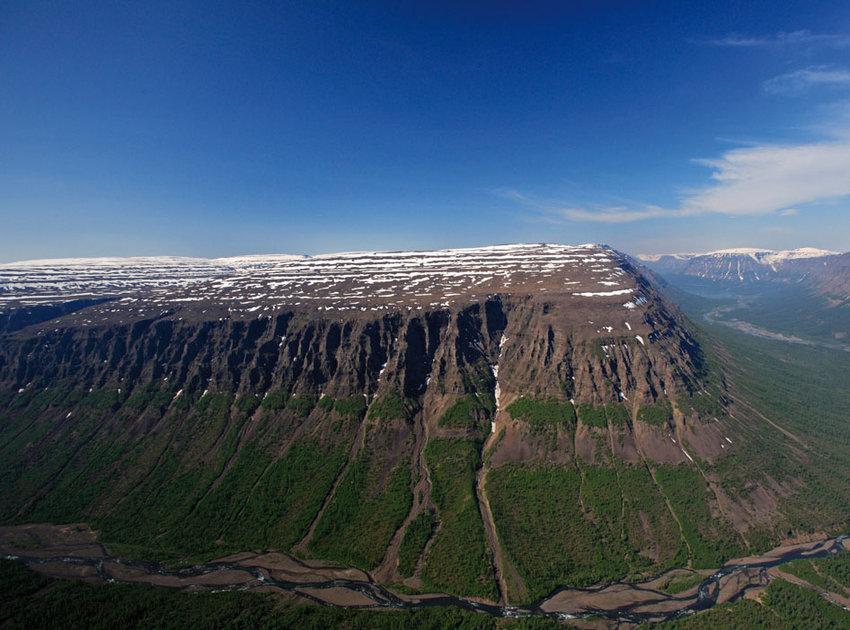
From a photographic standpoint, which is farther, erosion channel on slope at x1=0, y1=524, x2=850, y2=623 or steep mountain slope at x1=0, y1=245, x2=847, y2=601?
steep mountain slope at x1=0, y1=245, x2=847, y2=601

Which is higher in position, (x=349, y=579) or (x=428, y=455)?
(x=428, y=455)

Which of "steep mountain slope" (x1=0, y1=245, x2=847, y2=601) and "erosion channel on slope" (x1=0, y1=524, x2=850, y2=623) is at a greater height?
"steep mountain slope" (x1=0, y1=245, x2=847, y2=601)

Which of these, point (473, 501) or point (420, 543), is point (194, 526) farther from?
point (473, 501)

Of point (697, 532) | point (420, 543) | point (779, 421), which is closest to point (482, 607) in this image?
point (420, 543)

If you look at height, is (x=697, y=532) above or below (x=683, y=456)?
below

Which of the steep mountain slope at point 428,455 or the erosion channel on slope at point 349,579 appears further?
the steep mountain slope at point 428,455

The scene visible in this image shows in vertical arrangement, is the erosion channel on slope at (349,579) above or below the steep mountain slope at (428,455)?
below

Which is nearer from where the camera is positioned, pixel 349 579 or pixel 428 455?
pixel 349 579

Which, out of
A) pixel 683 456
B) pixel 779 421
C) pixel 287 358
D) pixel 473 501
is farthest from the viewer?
pixel 287 358
